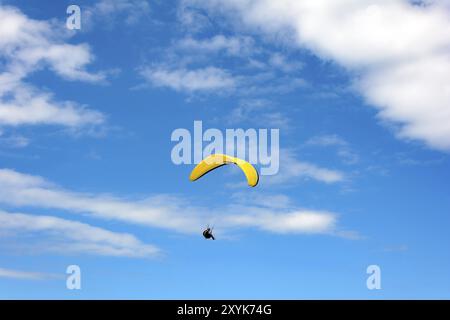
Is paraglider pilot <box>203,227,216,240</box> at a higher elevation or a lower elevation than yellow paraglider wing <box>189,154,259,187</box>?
lower

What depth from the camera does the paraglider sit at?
45156 millimetres

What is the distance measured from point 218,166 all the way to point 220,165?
13.5 inches

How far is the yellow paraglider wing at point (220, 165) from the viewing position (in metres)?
45.2

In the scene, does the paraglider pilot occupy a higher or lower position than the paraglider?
lower

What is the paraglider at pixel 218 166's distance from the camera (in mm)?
45156

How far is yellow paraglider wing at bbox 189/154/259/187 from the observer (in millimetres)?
45153

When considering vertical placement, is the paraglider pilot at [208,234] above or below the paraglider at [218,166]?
below
